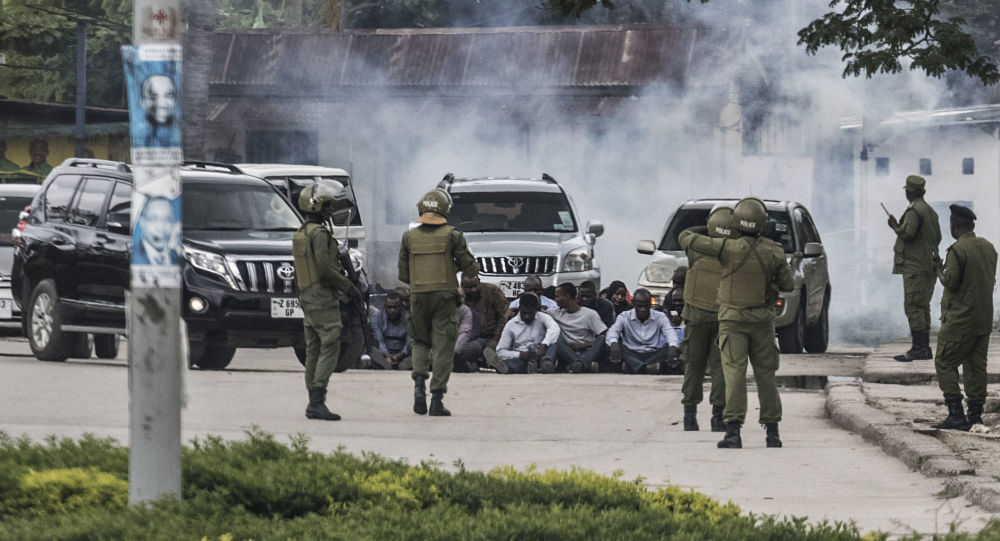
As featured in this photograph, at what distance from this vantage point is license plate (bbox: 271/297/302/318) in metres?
16.2

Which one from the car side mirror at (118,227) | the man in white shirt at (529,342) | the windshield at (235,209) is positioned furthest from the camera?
the man in white shirt at (529,342)

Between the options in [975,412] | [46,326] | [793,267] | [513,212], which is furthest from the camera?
[513,212]

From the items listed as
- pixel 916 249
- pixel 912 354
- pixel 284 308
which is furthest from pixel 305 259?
pixel 912 354

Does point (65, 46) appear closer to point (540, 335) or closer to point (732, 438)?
point (540, 335)

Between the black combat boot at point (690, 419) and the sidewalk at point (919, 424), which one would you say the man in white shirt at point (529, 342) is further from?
the black combat boot at point (690, 419)

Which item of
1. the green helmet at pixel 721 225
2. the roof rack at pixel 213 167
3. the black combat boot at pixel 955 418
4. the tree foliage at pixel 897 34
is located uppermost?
the tree foliage at pixel 897 34

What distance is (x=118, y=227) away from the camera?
653 inches

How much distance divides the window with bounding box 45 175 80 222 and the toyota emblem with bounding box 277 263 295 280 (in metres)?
2.50

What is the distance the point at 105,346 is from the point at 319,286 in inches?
269

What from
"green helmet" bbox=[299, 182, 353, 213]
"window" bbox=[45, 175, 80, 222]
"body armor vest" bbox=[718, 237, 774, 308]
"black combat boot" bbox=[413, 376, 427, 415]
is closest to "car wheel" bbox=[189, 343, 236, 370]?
"window" bbox=[45, 175, 80, 222]

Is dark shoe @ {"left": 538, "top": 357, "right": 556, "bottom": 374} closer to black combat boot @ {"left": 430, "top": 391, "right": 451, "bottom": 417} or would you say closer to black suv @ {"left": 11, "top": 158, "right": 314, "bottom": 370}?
black suv @ {"left": 11, "top": 158, "right": 314, "bottom": 370}

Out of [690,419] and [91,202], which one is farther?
[91,202]

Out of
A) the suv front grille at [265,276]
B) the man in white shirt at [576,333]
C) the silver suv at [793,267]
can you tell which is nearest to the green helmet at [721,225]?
the suv front grille at [265,276]

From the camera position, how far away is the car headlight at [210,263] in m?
16.2
